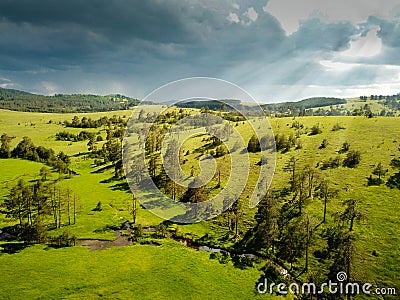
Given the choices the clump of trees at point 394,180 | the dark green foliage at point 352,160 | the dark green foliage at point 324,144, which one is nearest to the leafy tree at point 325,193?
the clump of trees at point 394,180

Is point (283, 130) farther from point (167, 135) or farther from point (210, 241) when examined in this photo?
point (210, 241)

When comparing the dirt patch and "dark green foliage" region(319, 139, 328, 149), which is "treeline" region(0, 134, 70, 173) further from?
"dark green foliage" region(319, 139, 328, 149)

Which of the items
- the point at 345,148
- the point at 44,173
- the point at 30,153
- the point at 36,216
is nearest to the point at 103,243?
the point at 36,216

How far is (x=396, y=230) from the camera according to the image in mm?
57812

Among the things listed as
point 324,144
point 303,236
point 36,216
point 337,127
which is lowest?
point 36,216

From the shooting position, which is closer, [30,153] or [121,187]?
[121,187]

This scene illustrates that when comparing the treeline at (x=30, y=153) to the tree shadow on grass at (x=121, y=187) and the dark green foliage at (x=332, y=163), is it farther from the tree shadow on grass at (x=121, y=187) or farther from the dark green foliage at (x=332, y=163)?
the dark green foliage at (x=332, y=163)

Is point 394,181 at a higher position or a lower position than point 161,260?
higher

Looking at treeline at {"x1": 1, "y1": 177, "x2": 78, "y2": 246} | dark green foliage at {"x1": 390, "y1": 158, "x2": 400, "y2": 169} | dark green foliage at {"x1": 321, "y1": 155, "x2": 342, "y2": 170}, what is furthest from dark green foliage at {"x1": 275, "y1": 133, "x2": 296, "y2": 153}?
treeline at {"x1": 1, "y1": 177, "x2": 78, "y2": 246}

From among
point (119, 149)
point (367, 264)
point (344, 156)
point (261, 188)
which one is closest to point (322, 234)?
point (367, 264)

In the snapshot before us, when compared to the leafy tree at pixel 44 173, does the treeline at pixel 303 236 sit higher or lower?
lower

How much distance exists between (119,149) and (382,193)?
117 meters

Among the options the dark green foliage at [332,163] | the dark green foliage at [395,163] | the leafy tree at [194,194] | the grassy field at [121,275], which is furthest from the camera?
the dark green foliage at [332,163]

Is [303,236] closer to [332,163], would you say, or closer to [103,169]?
[332,163]
